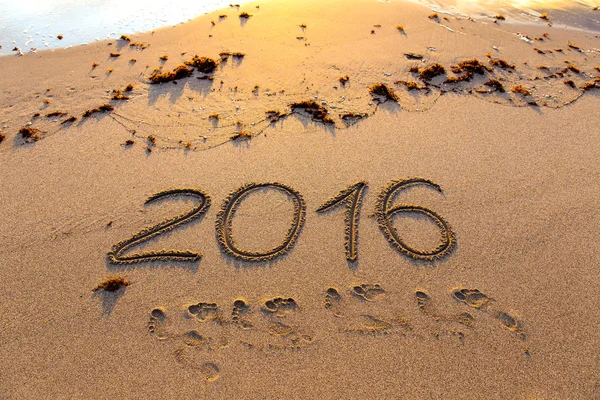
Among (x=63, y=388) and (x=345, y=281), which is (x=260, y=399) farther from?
(x=63, y=388)

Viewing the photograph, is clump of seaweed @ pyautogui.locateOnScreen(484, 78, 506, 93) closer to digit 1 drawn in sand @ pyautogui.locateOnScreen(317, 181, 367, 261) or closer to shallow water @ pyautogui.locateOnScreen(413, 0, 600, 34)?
shallow water @ pyautogui.locateOnScreen(413, 0, 600, 34)

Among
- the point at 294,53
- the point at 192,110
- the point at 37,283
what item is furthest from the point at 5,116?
the point at 294,53

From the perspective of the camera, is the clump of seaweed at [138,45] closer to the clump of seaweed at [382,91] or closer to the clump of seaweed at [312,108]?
the clump of seaweed at [312,108]

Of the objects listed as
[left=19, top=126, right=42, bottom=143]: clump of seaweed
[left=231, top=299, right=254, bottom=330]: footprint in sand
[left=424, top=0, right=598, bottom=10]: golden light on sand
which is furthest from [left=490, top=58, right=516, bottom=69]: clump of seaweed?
[left=19, top=126, right=42, bottom=143]: clump of seaweed

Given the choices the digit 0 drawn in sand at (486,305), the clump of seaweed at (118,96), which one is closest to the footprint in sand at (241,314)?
the digit 0 drawn in sand at (486,305)

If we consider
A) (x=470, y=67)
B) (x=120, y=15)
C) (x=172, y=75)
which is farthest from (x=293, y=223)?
(x=120, y=15)
